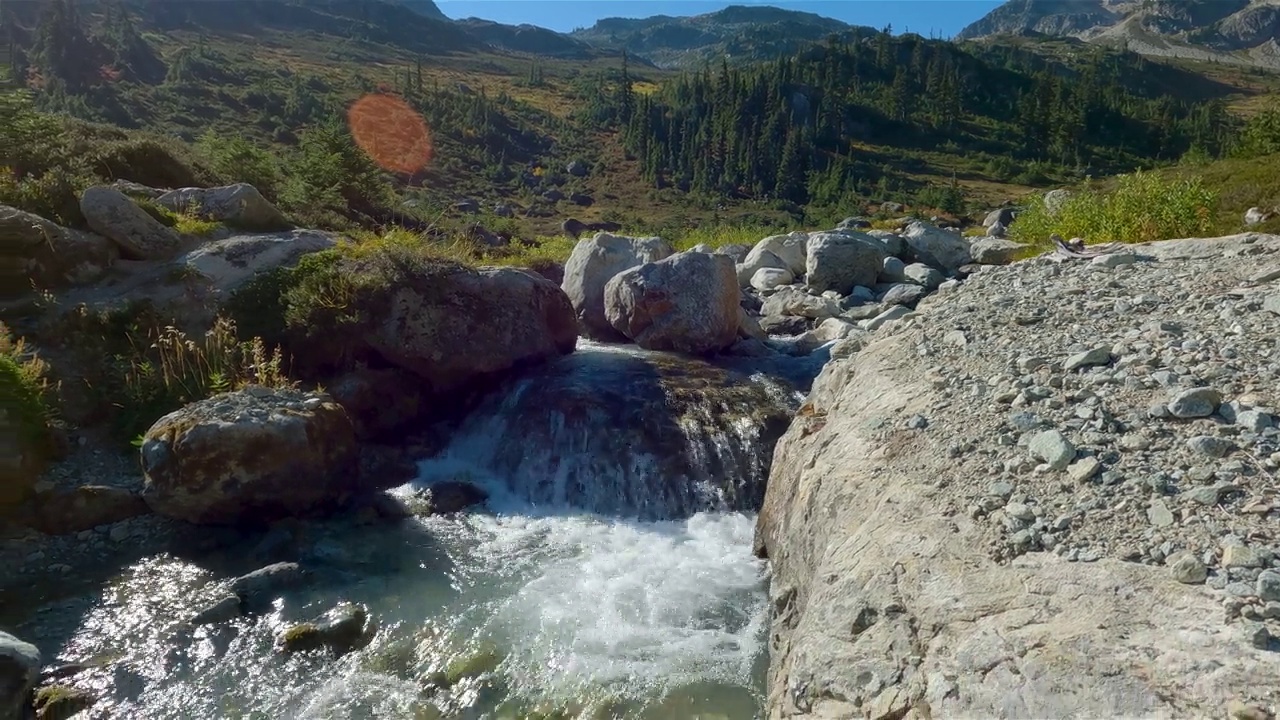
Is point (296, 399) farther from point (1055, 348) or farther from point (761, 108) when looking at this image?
point (761, 108)

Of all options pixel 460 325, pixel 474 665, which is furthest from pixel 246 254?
pixel 474 665

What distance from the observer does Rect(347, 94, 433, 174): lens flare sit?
2904 inches

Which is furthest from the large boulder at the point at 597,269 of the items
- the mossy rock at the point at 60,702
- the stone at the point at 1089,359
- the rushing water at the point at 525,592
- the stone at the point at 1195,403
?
the stone at the point at 1195,403

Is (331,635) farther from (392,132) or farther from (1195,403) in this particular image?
(392,132)

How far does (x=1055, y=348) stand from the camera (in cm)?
670

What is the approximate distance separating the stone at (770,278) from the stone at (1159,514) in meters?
16.0

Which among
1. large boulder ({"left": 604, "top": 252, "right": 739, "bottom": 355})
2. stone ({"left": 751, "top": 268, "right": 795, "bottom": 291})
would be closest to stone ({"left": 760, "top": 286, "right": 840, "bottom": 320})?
stone ({"left": 751, "top": 268, "right": 795, "bottom": 291})

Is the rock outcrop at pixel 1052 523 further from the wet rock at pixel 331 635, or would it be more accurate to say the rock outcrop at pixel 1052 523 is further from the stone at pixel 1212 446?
the wet rock at pixel 331 635

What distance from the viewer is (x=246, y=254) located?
14117 mm

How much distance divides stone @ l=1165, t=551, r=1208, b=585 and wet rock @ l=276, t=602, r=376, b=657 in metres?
7.06

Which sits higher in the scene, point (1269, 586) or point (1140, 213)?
point (1140, 213)

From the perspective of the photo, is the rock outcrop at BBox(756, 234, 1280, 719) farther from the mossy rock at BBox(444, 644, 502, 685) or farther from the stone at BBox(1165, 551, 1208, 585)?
the mossy rock at BBox(444, 644, 502, 685)

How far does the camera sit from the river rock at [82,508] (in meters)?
9.46

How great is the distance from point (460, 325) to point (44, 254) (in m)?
7.05
